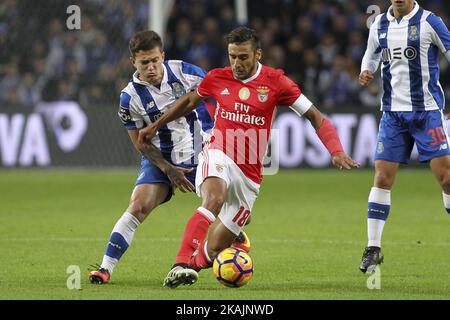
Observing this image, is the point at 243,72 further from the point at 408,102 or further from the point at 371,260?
the point at 371,260

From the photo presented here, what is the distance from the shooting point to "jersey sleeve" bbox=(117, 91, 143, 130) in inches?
312

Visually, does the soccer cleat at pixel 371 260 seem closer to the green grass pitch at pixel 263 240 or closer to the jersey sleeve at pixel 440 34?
the green grass pitch at pixel 263 240

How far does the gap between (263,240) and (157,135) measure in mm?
2489

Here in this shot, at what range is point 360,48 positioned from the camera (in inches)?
795

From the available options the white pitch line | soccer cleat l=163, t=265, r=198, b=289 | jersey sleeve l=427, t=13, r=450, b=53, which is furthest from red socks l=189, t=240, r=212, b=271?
the white pitch line

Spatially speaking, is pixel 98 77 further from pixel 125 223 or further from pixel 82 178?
pixel 125 223

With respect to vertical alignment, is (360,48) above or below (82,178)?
above

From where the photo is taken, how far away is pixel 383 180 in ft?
27.0

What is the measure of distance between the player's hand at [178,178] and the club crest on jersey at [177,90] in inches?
24.6

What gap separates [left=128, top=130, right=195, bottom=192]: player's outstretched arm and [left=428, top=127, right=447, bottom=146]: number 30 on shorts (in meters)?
1.87

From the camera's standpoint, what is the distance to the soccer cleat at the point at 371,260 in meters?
7.93

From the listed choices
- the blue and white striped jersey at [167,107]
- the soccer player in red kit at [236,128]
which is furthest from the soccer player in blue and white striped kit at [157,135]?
the soccer player in red kit at [236,128]

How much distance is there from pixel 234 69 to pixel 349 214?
5479 mm

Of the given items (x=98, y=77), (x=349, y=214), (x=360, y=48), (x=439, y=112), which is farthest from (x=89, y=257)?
(x=360, y=48)
